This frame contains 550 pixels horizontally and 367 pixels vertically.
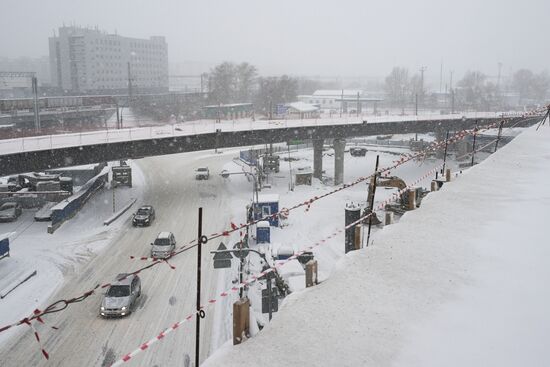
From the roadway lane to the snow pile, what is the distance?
1003 centimetres

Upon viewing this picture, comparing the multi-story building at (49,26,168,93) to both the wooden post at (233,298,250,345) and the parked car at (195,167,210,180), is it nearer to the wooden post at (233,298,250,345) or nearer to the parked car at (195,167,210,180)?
the parked car at (195,167,210,180)

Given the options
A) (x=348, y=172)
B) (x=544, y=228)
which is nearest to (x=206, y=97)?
(x=348, y=172)

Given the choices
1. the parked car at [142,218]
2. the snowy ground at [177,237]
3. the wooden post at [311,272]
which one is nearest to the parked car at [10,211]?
the snowy ground at [177,237]

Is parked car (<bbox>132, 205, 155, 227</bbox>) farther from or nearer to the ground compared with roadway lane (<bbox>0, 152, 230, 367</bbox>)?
farther from the ground

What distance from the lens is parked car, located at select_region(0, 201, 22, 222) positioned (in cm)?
3409

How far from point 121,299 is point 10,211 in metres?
20.7

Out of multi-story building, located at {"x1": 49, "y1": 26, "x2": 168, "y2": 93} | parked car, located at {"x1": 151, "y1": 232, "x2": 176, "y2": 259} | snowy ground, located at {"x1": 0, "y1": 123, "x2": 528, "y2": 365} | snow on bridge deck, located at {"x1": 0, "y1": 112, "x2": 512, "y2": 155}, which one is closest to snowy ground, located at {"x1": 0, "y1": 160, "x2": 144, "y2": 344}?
snowy ground, located at {"x1": 0, "y1": 123, "x2": 528, "y2": 365}

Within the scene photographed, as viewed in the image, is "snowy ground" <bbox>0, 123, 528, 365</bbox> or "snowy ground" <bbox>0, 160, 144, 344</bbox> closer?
"snowy ground" <bbox>0, 123, 528, 365</bbox>

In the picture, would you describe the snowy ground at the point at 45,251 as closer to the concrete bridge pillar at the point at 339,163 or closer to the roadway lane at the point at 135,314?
the roadway lane at the point at 135,314

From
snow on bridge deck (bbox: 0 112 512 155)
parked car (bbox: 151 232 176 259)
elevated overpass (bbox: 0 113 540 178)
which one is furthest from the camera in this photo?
snow on bridge deck (bbox: 0 112 512 155)

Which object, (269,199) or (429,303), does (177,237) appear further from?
(429,303)

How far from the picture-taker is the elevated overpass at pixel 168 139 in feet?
104

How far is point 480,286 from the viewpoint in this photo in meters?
6.76

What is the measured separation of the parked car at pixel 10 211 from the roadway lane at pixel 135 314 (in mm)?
8974
